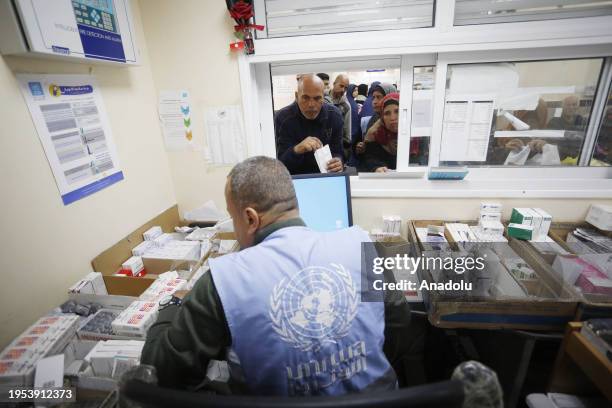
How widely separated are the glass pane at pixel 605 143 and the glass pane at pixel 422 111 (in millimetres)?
872

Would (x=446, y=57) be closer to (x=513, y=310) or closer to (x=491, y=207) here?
(x=491, y=207)

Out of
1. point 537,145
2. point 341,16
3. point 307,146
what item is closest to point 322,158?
point 307,146

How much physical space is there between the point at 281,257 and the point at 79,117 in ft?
3.69

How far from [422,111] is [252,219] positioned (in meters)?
1.30

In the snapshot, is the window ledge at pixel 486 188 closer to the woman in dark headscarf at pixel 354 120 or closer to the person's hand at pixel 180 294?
the woman in dark headscarf at pixel 354 120

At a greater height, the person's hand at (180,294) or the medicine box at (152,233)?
Result: the medicine box at (152,233)

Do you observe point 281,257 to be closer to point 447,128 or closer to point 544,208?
point 447,128

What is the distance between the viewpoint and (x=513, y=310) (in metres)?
1.15

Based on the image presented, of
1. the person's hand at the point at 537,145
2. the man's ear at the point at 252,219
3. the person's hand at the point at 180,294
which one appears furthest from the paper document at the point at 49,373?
the person's hand at the point at 537,145

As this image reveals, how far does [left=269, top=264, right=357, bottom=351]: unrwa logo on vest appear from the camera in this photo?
0.68 meters

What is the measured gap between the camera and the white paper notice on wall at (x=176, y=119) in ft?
5.61

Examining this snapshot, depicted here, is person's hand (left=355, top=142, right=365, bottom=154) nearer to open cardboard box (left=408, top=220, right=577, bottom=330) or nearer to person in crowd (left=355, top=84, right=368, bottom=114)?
person in crowd (left=355, top=84, right=368, bottom=114)

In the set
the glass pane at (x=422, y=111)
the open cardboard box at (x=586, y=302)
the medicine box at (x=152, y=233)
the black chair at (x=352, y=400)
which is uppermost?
the glass pane at (x=422, y=111)

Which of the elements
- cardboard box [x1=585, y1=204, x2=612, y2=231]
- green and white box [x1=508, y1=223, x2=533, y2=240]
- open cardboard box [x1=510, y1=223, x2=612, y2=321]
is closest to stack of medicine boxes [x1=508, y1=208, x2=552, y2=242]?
green and white box [x1=508, y1=223, x2=533, y2=240]
